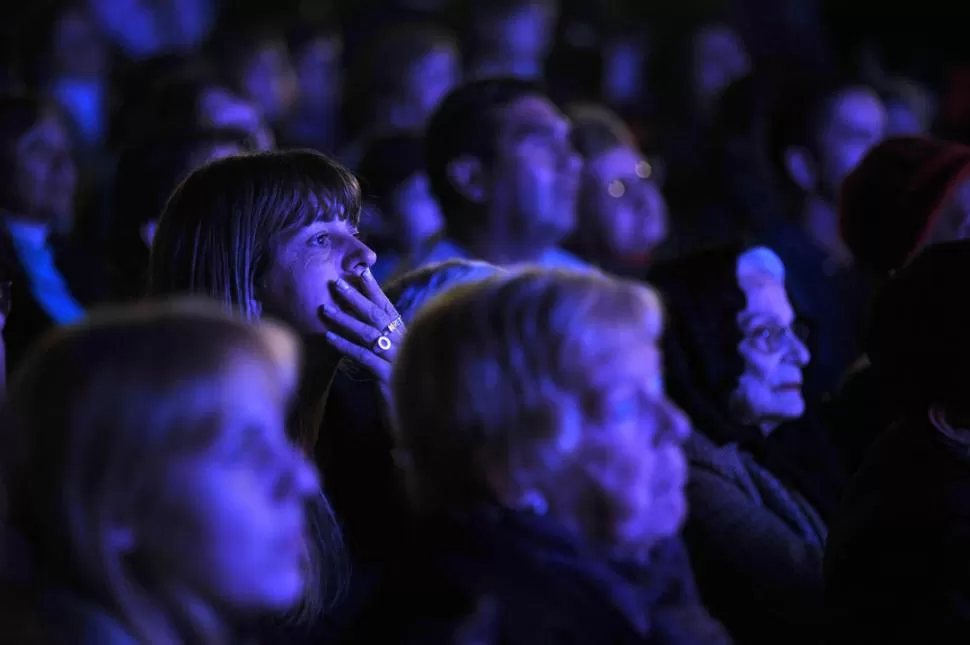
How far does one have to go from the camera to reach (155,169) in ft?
10.4

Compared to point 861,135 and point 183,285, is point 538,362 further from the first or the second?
point 861,135

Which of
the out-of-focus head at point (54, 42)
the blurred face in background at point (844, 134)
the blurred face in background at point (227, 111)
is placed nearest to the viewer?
the blurred face in background at point (227, 111)

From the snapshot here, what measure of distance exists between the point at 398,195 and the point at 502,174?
0.79 m

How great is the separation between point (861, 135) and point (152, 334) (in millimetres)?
3744

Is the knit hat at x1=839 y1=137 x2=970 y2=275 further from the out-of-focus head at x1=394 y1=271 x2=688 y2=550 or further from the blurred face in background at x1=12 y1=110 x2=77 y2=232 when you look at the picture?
the blurred face in background at x1=12 y1=110 x2=77 y2=232

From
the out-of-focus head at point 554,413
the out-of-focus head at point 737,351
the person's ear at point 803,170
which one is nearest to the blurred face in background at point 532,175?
the out-of-focus head at point 737,351

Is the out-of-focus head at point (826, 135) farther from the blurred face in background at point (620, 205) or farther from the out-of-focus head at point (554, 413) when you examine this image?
the out-of-focus head at point (554, 413)

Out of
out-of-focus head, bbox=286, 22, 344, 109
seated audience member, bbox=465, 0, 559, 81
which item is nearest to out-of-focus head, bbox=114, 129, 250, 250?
seated audience member, bbox=465, 0, 559, 81

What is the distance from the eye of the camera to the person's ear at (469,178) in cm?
342

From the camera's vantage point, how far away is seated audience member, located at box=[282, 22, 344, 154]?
6.04 metres

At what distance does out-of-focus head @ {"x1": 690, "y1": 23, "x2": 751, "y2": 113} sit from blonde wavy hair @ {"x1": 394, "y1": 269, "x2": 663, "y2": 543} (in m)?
5.27

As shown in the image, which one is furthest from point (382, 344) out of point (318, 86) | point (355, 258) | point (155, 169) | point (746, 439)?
point (318, 86)

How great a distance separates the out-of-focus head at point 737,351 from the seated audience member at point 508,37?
3.28 m

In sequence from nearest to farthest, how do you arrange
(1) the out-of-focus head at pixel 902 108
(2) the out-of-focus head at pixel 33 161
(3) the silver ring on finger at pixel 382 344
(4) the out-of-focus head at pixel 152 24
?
1. (3) the silver ring on finger at pixel 382 344
2. (2) the out-of-focus head at pixel 33 161
3. (1) the out-of-focus head at pixel 902 108
4. (4) the out-of-focus head at pixel 152 24
